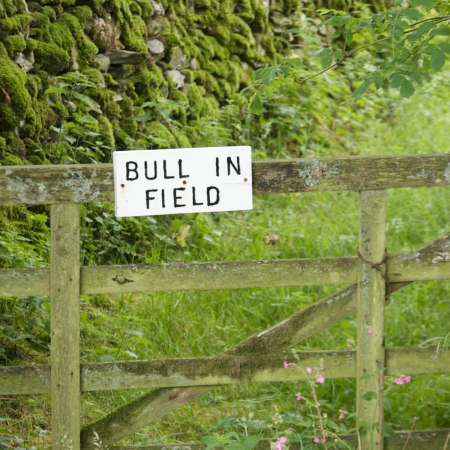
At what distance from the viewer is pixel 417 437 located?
346 centimetres

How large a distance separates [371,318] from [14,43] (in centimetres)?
270

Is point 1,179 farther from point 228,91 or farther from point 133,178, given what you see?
point 228,91

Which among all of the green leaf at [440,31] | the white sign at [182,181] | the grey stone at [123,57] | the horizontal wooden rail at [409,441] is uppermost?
the grey stone at [123,57]

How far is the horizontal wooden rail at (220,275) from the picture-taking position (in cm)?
321

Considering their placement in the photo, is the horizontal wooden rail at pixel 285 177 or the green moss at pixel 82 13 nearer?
the horizontal wooden rail at pixel 285 177

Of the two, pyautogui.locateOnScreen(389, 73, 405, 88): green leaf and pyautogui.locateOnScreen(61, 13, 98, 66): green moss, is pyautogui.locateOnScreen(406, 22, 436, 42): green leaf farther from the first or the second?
pyautogui.locateOnScreen(61, 13, 98, 66): green moss

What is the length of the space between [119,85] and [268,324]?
200 centimetres

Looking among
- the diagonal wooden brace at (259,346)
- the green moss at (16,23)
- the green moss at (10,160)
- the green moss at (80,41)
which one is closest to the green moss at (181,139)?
the green moss at (80,41)

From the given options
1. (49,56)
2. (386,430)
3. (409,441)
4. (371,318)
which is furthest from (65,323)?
(49,56)

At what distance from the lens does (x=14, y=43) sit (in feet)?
16.3

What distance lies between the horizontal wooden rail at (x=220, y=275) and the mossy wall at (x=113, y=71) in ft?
5.79

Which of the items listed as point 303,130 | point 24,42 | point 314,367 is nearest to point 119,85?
point 24,42

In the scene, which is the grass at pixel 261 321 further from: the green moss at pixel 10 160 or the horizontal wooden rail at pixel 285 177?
the green moss at pixel 10 160

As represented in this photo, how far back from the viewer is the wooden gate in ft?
10.4
